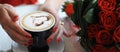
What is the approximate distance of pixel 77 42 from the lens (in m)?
0.69

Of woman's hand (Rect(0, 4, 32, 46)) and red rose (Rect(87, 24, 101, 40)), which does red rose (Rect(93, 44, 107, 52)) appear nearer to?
red rose (Rect(87, 24, 101, 40))

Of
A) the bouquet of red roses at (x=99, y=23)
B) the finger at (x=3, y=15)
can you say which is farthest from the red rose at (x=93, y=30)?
the finger at (x=3, y=15)

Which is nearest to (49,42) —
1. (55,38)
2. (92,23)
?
(55,38)

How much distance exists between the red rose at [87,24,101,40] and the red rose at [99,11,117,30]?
0.03 meters

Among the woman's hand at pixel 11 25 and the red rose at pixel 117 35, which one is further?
the woman's hand at pixel 11 25

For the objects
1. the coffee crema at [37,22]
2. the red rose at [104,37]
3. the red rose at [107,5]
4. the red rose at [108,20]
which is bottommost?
the red rose at [104,37]

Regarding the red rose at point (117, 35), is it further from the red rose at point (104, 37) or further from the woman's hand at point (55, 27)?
the woman's hand at point (55, 27)

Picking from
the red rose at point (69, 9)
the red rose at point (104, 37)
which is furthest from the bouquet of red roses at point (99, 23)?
the red rose at point (69, 9)

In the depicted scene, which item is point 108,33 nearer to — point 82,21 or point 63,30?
point 82,21

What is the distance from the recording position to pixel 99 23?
0.54 m

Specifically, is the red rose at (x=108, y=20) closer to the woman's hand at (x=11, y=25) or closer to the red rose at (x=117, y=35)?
the red rose at (x=117, y=35)

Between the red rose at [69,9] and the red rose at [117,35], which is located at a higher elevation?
the red rose at [117,35]

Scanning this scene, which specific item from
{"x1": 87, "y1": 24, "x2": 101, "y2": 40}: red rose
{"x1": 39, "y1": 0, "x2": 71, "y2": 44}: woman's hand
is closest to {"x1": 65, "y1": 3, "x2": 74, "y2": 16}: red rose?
{"x1": 39, "y1": 0, "x2": 71, "y2": 44}: woman's hand

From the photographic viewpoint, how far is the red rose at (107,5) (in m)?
0.51
